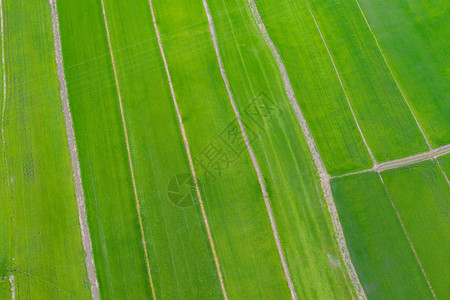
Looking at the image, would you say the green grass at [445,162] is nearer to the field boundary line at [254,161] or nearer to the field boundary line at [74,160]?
the field boundary line at [254,161]

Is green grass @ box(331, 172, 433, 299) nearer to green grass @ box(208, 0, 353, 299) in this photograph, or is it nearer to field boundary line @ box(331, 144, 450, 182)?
field boundary line @ box(331, 144, 450, 182)

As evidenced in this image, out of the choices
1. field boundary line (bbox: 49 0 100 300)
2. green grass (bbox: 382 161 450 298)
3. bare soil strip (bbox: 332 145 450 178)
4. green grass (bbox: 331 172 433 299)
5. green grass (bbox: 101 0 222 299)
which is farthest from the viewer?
bare soil strip (bbox: 332 145 450 178)

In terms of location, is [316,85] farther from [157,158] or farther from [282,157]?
[157,158]

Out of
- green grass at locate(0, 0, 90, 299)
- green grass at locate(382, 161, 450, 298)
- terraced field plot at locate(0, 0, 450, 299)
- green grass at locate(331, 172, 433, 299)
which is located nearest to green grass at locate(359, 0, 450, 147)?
terraced field plot at locate(0, 0, 450, 299)

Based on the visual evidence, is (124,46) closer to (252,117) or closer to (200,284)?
(252,117)

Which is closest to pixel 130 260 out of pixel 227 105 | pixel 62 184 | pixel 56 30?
pixel 62 184

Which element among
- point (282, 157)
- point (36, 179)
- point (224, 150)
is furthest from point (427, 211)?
point (36, 179)
